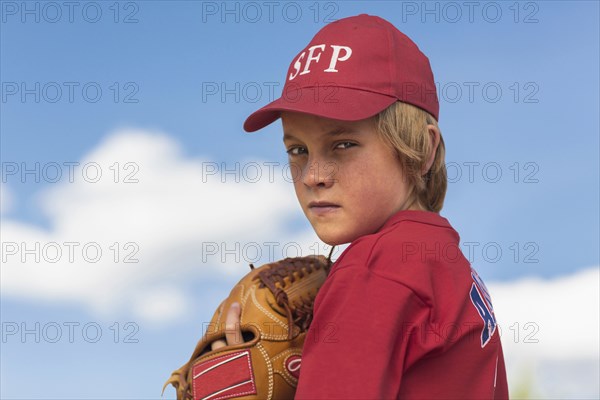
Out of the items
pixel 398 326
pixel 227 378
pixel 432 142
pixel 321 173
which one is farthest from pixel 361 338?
pixel 432 142

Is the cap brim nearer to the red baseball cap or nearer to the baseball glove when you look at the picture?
the red baseball cap

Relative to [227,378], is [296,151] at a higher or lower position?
higher

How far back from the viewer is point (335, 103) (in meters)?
2.79

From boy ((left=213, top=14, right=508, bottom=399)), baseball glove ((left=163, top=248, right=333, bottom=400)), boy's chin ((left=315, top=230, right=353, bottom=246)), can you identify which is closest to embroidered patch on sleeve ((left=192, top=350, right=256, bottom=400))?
baseball glove ((left=163, top=248, right=333, bottom=400))

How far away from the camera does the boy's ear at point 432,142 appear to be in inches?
118

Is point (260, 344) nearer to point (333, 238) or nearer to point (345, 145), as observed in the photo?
point (333, 238)

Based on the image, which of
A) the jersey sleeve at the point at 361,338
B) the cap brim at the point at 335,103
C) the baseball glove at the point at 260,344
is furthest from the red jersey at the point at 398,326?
the baseball glove at the point at 260,344

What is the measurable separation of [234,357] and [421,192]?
1043 millimetres

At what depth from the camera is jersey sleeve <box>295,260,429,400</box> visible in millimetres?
2361

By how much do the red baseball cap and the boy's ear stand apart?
0.09 m

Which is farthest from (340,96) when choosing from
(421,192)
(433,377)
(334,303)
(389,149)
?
(433,377)

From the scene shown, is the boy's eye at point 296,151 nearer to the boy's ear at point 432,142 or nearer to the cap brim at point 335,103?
the cap brim at point 335,103

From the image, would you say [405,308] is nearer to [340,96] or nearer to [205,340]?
[340,96]

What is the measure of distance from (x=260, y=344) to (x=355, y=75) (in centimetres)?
118
